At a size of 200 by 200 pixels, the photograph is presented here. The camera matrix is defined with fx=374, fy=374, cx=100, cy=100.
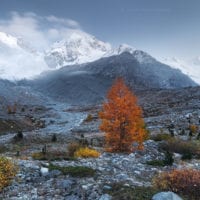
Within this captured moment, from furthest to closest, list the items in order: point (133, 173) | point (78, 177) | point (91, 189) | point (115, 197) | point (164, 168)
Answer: point (164, 168)
point (133, 173)
point (78, 177)
point (91, 189)
point (115, 197)

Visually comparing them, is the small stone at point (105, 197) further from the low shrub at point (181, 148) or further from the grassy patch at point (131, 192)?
the low shrub at point (181, 148)

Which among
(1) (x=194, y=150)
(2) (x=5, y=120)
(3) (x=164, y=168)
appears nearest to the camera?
(3) (x=164, y=168)

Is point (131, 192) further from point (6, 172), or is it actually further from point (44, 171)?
point (6, 172)

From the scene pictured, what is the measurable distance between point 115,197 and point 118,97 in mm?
16667

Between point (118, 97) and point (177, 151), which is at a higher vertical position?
point (118, 97)

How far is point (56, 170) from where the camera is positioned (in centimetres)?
2011

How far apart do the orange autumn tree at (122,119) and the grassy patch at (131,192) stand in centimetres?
1458

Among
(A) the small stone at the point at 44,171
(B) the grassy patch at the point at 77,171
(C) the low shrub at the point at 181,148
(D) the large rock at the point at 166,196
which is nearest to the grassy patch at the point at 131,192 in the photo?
(D) the large rock at the point at 166,196

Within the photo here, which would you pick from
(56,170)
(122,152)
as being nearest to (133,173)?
(56,170)

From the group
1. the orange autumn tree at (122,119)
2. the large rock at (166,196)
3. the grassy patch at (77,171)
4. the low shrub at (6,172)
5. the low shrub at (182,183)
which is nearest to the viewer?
the large rock at (166,196)

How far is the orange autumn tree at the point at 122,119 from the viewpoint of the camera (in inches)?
1265

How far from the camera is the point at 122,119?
106ft

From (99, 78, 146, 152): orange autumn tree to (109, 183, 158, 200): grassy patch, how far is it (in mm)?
14579

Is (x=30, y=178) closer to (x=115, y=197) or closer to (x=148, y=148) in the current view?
(x=115, y=197)
